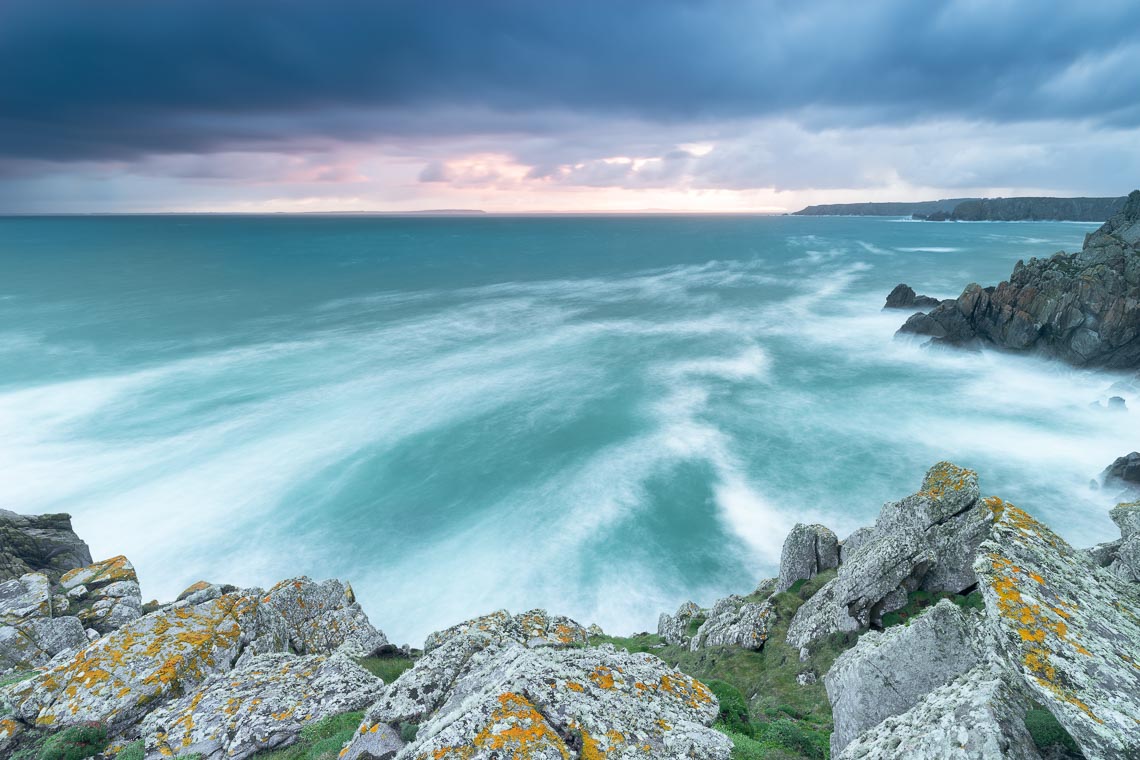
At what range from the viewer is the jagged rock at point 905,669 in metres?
8.41

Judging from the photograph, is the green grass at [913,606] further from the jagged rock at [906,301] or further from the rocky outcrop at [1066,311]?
the jagged rock at [906,301]

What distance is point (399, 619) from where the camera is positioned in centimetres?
2552

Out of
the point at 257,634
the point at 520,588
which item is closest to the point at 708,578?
the point at 520,588

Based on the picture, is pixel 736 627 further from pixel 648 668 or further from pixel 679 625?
pixel 648 668

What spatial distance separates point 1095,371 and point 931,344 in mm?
14295

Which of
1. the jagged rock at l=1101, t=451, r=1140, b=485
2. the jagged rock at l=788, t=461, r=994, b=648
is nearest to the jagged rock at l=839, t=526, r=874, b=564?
the jagged rock at l=788, t=461, r=994, b=648

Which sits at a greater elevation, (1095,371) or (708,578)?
(1095,371)

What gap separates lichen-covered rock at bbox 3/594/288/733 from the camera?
10.5m

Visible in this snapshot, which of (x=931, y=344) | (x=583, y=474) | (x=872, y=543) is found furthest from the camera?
(x=931, y=344)

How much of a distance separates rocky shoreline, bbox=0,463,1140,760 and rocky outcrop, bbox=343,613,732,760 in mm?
32

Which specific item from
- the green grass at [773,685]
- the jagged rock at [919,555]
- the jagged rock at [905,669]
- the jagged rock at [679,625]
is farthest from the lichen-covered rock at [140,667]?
the jagged rock at [919,555]

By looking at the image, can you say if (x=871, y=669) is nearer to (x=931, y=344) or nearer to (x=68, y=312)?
(x=931, y=344)

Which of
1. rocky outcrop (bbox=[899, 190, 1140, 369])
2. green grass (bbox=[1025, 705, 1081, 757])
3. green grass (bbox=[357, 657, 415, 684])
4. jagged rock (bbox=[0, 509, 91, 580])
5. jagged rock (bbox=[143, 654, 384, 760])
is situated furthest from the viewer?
rocky outcrop (bbox=[899, 190, 1140, 369])

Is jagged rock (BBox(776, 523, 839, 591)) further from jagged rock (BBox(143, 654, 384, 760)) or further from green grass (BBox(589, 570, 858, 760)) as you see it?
jagged rock (BBox(143, 654, 384, 760))
